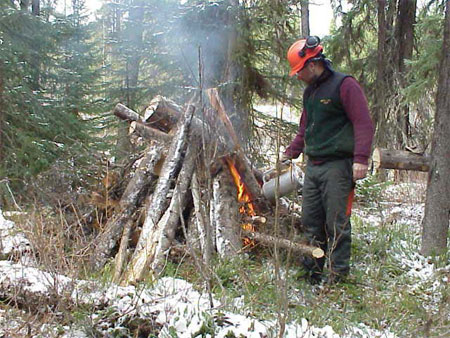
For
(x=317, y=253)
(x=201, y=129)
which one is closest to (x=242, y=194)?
(x=201, y=129)

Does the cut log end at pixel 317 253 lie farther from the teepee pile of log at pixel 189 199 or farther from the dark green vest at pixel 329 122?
the dark green vest at pixel 329 122

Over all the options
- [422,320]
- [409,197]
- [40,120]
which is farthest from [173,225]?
[40,120]

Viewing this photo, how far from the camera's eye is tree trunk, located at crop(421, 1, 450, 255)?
176 inches

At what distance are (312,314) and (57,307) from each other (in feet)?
6.09

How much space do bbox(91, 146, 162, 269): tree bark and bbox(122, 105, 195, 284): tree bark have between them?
307 millimetres

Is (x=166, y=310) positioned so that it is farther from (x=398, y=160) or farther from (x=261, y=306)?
(x=398, y=160)

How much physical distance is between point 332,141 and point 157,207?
82.0 inches

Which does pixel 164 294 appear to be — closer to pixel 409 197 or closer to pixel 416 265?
pixel 416 265

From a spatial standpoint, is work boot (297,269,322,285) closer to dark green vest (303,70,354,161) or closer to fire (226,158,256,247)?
fire (226,158,256,247)

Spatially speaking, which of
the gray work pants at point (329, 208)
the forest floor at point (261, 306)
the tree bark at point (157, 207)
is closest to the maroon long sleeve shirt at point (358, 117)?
the gray work pants at point (329, 208)

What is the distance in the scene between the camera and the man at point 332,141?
3.94 meters

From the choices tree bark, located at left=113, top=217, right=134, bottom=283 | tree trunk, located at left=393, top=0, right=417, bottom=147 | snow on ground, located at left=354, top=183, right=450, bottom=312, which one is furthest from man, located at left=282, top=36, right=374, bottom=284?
tree trunk, located at left=393, top=0, right=417, bottom=147

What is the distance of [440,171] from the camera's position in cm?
456

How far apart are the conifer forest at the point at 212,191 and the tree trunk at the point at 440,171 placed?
0.02 meters
